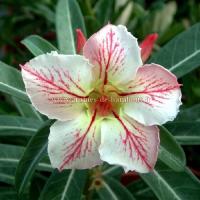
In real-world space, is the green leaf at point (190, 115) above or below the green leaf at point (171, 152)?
below

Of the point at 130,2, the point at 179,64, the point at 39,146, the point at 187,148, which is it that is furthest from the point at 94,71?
the point at 130,2

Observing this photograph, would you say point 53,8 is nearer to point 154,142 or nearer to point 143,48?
point 143,48

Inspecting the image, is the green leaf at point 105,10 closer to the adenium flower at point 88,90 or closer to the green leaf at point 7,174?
the green leaf at point 7,174

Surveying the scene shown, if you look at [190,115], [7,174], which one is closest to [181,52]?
[190,115]

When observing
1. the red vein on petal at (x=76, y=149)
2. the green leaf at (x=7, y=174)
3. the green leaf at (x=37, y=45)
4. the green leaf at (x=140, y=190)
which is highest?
the green leaf at (x=37, y=45)

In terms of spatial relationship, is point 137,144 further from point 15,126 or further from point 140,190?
point 140,190

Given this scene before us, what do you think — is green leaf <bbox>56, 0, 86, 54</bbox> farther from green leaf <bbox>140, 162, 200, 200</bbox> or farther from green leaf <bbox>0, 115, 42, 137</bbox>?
green leaf <bbox>140, 162, 200, 200</bbox>

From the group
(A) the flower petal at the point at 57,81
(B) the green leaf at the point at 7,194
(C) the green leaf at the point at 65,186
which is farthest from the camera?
(B) the green leaf at the point at 7,194

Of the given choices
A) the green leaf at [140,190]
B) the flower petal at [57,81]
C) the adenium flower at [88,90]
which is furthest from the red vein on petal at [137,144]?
the green leaf at [140,190]
